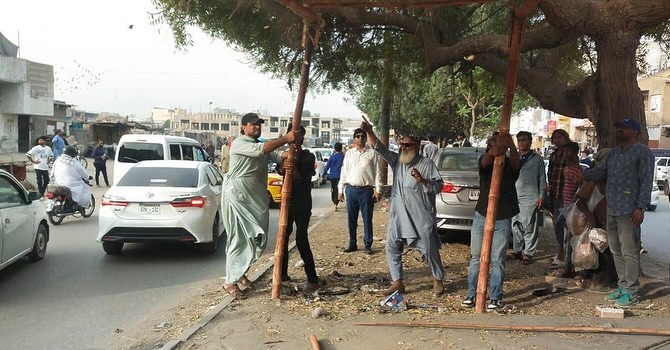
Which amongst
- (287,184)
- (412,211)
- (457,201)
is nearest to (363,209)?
(457,201)

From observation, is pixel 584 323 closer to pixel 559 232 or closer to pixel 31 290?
→ pixel 559 232

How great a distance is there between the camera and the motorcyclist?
11.3m

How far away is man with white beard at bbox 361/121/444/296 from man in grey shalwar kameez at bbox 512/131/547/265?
7.69 feet

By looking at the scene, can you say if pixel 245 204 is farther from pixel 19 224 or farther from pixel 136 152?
pixel 136 152

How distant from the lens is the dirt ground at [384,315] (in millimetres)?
4453

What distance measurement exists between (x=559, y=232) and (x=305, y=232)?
3.73 meters

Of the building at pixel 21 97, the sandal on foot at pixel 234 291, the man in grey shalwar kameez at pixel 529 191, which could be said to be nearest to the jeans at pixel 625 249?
the man in grey shalwar kameez at pixel 529 191

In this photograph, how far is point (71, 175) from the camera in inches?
447

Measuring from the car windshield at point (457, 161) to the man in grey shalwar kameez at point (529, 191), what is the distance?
167 cm

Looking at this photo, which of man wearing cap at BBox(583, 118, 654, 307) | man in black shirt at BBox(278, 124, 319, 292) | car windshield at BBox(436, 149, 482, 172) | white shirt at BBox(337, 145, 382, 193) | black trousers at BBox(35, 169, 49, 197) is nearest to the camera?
man wearing cap at BBox(583, 118, 654, 307)

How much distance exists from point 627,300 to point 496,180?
1.83 meters

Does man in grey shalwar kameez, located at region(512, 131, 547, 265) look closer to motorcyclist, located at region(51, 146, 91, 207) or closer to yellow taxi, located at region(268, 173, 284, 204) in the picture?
yellow taxi, located at region(268, 173, 284, 204)

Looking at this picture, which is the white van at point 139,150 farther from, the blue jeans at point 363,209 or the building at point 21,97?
the building at point 21,97

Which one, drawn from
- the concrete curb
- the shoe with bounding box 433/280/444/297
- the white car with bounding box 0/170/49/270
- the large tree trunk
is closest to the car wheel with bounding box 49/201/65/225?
the white car with bounding box 0/170/49/270
